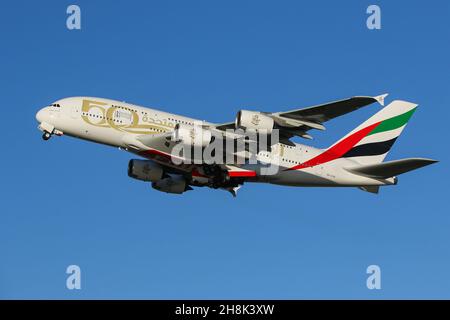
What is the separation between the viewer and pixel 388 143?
159ft

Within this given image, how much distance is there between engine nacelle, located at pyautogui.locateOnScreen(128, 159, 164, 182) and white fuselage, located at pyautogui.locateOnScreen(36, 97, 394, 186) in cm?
212

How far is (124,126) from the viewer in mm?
43375

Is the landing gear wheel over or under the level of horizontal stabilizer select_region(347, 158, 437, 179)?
over

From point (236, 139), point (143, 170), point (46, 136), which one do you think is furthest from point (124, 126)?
point (236, 139)

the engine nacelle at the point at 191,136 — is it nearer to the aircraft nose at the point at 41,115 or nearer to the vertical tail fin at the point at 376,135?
the aircraft nose at the point at 41,115

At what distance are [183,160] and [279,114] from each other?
20.1ft

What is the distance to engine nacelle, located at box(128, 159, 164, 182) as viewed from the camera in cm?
4659

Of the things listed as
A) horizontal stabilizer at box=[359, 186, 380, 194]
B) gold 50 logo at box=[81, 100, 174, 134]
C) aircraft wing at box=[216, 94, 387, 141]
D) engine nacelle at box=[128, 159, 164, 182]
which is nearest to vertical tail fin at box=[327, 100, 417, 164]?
horizontal stabilizer at box=[359, 186, 380, 194]

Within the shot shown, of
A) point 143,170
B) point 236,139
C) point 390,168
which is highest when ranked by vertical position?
point 236,139

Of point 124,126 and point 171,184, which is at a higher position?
point 124,126

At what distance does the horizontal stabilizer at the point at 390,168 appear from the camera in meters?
41.1

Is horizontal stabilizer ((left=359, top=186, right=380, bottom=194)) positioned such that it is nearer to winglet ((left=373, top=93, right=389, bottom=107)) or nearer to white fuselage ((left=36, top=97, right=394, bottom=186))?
white fuselage ((left=36, top=97, right=394, bottom=186))

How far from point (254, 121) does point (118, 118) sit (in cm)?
775

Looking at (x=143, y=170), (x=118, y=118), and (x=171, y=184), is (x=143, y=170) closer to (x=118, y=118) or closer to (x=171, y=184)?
(x=171, y=184)
